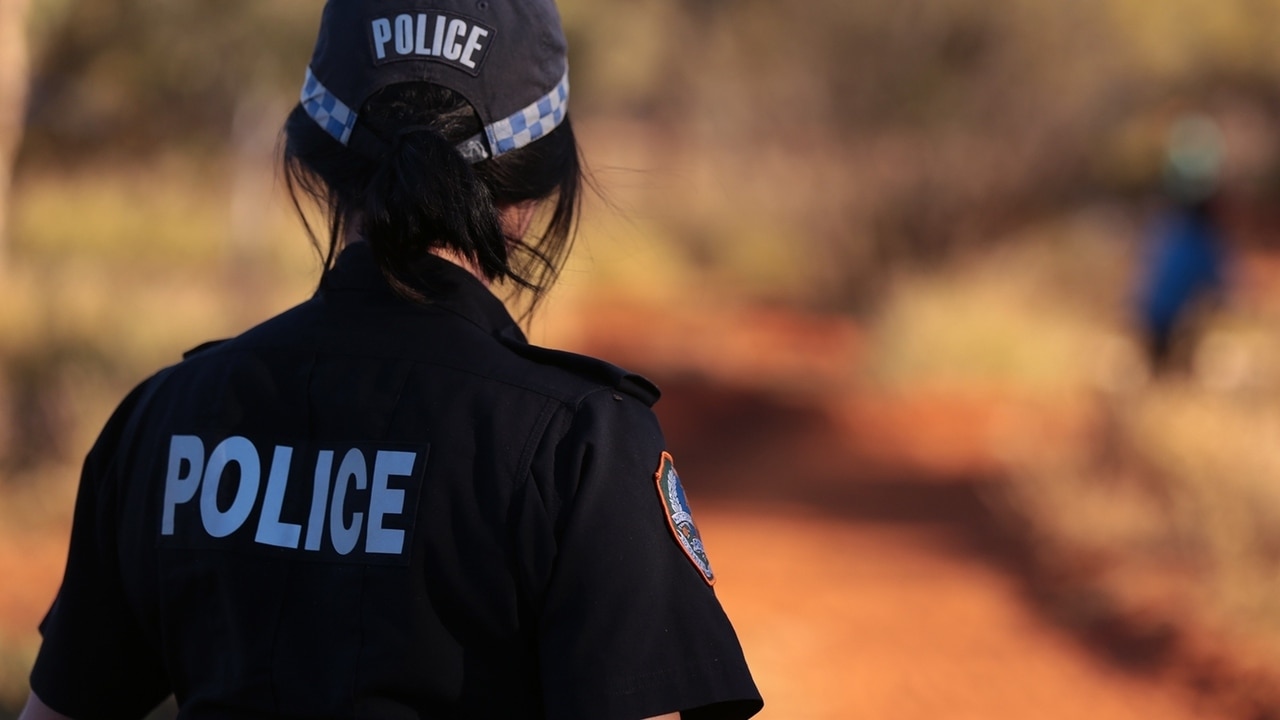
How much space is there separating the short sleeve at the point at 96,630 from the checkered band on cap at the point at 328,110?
1.22ft

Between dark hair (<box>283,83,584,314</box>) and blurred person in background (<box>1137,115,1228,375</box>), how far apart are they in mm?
7014

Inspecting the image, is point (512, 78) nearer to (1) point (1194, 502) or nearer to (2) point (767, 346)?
(1) point (1194, 502)

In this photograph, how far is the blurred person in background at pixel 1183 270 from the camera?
310 inches

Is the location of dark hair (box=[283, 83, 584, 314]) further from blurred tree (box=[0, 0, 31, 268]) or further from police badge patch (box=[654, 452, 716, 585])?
blurred tree (box=[0, 0, 31, 268])

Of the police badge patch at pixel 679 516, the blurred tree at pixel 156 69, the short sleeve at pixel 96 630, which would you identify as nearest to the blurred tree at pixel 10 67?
the blurred tree at pixel 156 69

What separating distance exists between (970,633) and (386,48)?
4635 mm

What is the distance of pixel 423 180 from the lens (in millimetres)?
1349

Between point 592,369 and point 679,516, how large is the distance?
0.53ft

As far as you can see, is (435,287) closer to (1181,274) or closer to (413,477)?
(413,477)

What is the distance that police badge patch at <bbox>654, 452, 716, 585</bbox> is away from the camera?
4.40 feet

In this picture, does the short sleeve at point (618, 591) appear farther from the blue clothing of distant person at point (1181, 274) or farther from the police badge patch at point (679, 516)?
the blue clothing of distant person at point (1181, 274)

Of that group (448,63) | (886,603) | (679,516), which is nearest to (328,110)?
(448,63)

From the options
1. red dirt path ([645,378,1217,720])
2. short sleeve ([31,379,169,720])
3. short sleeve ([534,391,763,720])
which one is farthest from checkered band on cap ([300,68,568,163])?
red dirt path ([645,378,1217,720])

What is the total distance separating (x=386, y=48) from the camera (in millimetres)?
1419
